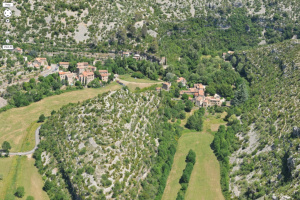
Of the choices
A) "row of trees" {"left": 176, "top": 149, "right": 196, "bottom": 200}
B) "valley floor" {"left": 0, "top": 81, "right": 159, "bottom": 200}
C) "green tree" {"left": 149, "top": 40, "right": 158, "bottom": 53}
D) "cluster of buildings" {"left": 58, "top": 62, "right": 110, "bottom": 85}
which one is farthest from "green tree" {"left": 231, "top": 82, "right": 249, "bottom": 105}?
"cluster of buildings" {"left": 58, "top": 62, "right": 110, "bottom": 85}

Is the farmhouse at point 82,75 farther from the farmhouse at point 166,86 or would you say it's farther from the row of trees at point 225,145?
the row of trees at point 225,145

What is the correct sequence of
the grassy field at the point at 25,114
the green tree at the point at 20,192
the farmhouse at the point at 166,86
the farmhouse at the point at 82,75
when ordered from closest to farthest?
the green tree at the point at 20,192, the grassy field at the point at 25,114, the farmhouse at the point at 166,86, the farmhouse at the point at 82,75

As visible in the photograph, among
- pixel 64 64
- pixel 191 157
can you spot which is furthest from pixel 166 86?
pixel 64 64

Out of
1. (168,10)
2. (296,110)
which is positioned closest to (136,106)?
(296,110)

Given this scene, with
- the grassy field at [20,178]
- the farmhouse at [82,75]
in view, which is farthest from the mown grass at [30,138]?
the farmhouse at [82,75]

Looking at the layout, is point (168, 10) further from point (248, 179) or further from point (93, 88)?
point (248, 179)

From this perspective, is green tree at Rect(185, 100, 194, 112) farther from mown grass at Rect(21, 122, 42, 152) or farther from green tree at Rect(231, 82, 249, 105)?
mown grass at Rect(21, 122, 42, 152)

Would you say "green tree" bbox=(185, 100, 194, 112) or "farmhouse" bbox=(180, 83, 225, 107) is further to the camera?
"farmhouse" bbox=(180, 83, 225, 107)
